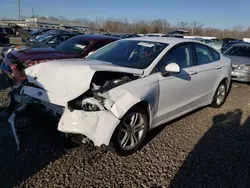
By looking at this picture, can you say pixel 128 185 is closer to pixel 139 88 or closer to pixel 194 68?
pixel 139 88

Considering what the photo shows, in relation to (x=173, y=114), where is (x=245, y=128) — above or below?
below

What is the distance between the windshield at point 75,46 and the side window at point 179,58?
3.24 meters

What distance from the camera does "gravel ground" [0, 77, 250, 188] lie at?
2.62 m

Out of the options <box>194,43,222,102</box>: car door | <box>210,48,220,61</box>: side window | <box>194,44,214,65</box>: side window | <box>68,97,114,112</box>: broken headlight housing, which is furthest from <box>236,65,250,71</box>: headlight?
<box>68,97,114,112</box>: broken headlight housing

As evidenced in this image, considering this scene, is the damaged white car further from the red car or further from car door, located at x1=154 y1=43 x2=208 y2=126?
the red car

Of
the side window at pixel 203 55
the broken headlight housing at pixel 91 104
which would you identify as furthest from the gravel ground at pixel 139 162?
the side window at pixel 203 55

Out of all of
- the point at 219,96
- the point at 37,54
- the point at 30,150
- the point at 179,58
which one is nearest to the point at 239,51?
the point at 219,96

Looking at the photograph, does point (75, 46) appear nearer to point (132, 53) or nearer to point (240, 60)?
point (132, 53)

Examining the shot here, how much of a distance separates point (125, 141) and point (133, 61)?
1.29 meters

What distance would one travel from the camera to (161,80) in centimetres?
336

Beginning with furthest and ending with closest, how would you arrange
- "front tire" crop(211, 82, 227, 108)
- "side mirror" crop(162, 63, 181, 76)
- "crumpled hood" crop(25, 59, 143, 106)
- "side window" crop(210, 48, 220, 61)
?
1. "front tire" crop(211, 82, 227, 108)
2. "side window" crop(210, 48, 220, 61)
3. "side mirror" crop(162, 63, 181, 76)
4. "crumpled hood" crop(25, 59, 143, 106)

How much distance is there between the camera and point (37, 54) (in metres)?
5.30

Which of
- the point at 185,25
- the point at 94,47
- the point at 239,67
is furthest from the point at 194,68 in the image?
the point at 185,25

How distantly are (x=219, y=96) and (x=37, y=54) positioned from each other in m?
4.34
